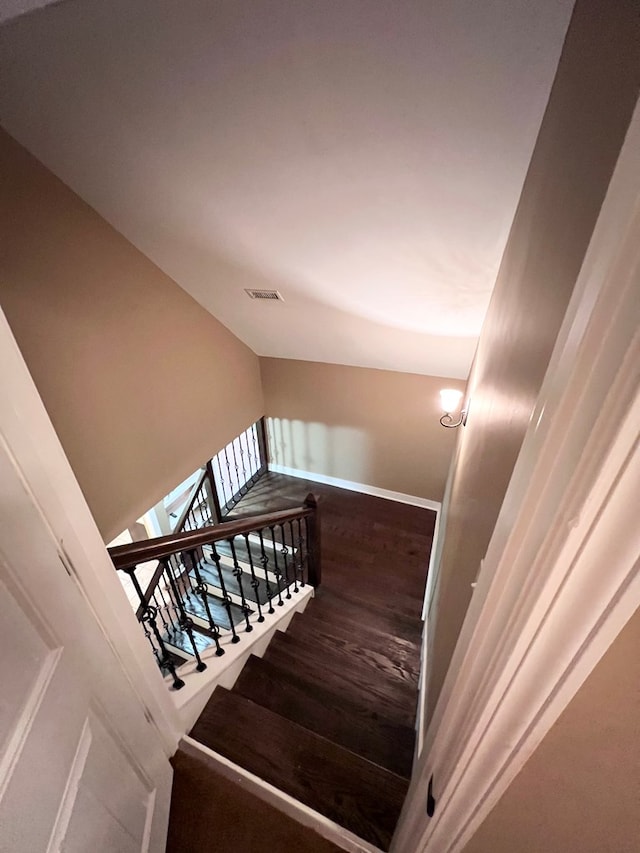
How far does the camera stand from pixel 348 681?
1871 mm

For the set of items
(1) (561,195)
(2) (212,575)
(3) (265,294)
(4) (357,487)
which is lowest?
(2) (212,575)

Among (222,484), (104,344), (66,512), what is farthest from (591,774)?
(222,484)

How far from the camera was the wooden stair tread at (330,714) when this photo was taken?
4.97 feet

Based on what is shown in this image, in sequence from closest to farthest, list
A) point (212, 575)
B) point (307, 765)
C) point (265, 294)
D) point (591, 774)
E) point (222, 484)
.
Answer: point (591, 774)
point (307, 765)
point (265, 294)
point (212, 575)
point (222, 484)

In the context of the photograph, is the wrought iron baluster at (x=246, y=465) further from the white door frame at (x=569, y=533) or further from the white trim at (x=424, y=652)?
the white door frame at (x=569, y=533)

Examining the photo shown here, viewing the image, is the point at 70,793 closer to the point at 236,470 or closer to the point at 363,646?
the point at 363,646

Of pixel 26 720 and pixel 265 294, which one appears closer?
pixel 26 720

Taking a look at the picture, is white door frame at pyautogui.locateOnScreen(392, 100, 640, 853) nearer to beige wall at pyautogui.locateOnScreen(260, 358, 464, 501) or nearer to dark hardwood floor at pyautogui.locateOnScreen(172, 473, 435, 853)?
dark hardwood floor at pyautogui.locateOnScreen(172, 473, 435, 853)

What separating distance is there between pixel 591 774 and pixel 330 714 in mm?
1523

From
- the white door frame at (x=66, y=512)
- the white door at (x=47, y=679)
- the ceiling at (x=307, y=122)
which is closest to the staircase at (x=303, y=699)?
the white door frame at (x=66, y=512)

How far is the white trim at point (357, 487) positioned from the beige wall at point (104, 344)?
1.54 metres

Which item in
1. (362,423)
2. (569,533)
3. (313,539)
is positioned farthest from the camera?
(362,423)

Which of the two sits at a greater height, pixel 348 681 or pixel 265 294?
pixel 265 294

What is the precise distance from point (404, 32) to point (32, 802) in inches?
69.3
